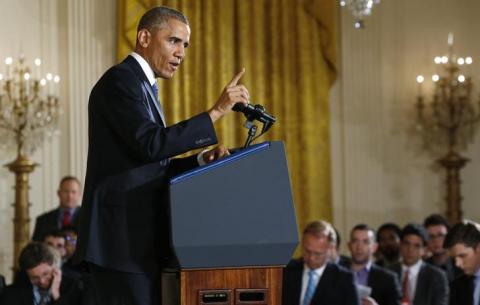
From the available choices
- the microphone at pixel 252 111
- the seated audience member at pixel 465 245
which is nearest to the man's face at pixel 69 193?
the seated audience member at pixel 465 245

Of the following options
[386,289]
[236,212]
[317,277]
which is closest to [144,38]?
[236,212]

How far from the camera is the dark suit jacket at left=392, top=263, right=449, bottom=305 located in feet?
23.2

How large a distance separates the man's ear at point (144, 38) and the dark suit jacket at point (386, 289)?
4027 millimetres

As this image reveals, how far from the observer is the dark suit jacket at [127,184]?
2902mm

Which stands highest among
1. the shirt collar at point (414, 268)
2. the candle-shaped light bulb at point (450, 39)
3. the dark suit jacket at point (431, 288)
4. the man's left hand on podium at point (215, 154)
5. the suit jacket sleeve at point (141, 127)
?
the candle-shaped light bulb at point (450, 39)

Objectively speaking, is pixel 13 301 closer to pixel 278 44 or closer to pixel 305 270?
pixel 305 270

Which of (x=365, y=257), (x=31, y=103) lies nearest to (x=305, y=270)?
(x=365, y=257)

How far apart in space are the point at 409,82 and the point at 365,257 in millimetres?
4026

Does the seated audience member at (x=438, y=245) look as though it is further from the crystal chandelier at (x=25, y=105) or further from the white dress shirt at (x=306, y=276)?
the crystal chandelier at (x=25, y=105)

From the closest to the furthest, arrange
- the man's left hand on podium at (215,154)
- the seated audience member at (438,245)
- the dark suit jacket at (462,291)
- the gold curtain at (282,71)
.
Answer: the man's left hand on podium at (215,154), the dark suit jacket at (462,291), the seated audience member at (438,245), the gold curtain at (282,71)

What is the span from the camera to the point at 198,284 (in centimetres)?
279

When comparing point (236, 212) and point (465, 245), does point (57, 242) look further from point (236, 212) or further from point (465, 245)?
point (236, 212)

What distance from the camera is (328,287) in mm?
→ 5984

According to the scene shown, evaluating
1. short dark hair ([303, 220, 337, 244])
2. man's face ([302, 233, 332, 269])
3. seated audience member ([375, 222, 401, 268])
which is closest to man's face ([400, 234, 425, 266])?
seated audience member ([375, 222, 401, 268])
